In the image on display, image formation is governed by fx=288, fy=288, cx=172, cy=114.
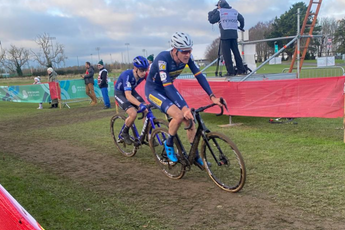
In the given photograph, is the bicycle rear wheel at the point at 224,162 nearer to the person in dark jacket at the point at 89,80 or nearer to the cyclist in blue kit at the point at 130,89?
Answer: the cyclist in blue kit at the point at 130,89

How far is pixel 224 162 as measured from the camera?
4.02m

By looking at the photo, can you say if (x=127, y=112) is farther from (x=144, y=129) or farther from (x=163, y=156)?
(x=163, y=156)

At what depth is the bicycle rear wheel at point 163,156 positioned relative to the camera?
467 centimetres

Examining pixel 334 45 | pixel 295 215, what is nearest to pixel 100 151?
pixel 295 215

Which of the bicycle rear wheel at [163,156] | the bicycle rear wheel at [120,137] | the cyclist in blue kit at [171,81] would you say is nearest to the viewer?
the cyclist in blue kit at [171,81]

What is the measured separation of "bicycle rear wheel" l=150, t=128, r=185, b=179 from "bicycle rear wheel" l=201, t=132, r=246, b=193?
0.53 m

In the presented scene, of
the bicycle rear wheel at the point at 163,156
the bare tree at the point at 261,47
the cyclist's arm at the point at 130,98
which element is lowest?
the bicycle rear wheel at the point at 163,156

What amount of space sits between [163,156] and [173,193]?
0.87m

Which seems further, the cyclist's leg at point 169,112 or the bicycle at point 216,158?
the cyclist's leg at point 169,112

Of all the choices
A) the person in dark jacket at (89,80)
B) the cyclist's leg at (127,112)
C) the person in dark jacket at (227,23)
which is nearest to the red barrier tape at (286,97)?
the person in dark jacket at (227,23)

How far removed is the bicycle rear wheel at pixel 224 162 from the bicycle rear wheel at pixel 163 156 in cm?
53

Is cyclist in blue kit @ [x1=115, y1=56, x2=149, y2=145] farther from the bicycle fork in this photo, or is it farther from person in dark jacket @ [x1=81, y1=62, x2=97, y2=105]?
person in dark jacket @ [x1=81, y1=62, x2=97, y2=105]

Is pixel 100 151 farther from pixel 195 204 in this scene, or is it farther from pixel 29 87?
pixel 29 87

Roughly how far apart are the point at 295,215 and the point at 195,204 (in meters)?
1.19
